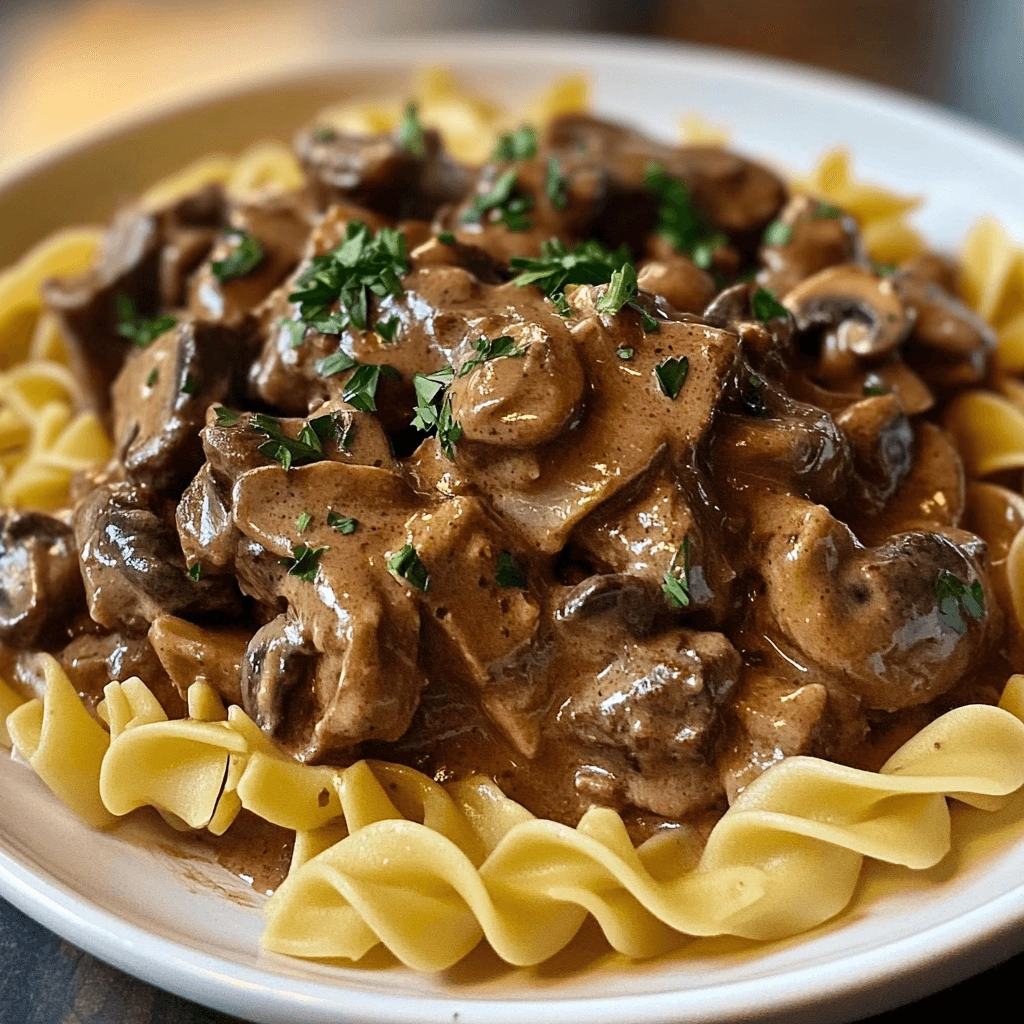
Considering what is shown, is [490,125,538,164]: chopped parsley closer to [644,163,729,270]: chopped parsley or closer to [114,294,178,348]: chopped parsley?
[644,163,729,270]: chopped parsley

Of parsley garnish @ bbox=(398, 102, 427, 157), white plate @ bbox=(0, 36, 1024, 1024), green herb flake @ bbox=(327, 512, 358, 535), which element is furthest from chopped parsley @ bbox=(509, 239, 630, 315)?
white plate @ bbox=(0, 36, 1024, 1024)

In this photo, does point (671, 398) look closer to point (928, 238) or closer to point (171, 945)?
point (171, 945)

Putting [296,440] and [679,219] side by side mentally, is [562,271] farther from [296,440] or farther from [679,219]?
[679,219]

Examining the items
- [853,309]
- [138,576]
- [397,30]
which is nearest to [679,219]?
[853,309]

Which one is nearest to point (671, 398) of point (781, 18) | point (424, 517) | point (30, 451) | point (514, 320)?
point (514, 320)

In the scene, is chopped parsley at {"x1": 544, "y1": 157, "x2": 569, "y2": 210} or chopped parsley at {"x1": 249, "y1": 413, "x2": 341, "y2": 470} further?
chopped parsley at {"x1": 544, "y1": 157, "x2": 569, "y2": 210}

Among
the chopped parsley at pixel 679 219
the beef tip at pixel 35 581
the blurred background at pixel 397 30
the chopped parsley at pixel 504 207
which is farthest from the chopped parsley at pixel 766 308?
the blurred background at pixel 397 30

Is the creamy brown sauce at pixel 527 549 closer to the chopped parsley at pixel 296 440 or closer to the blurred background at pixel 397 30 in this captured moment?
the chopped parsley at pixel 296 440
